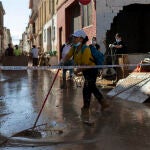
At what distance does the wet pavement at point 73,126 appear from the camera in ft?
22.1

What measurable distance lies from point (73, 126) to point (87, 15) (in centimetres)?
1550

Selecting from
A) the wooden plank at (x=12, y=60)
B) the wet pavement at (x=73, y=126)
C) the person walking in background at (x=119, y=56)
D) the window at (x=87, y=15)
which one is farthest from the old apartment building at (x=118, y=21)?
the wet pavement at (x=73, y=126)

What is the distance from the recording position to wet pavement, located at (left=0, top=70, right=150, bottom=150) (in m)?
6.74

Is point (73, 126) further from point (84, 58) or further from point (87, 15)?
point (87, 15)

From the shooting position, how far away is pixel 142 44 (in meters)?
22.3

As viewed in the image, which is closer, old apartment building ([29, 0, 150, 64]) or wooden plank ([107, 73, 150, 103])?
wooden plank ([107, 73, 150, 103])

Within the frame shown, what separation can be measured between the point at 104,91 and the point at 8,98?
117 inches

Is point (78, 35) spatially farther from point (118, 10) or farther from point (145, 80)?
point (118, 10)

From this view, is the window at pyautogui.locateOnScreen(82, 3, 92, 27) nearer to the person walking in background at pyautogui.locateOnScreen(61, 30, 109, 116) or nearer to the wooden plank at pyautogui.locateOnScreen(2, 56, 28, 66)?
the wooden plank at pyautogui.locateOnScreen(2, 56, 28, 66)

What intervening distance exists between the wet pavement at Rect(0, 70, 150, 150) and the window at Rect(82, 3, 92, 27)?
10.7 m

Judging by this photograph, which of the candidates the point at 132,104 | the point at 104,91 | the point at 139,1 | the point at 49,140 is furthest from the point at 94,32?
the point at 49,140

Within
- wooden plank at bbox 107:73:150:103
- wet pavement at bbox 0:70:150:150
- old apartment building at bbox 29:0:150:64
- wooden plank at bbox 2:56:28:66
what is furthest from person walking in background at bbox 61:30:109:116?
wooden plank at bbox 2:56:28:66

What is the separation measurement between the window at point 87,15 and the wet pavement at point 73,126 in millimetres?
10666

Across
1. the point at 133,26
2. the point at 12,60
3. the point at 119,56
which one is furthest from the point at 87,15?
the point at 12,60
